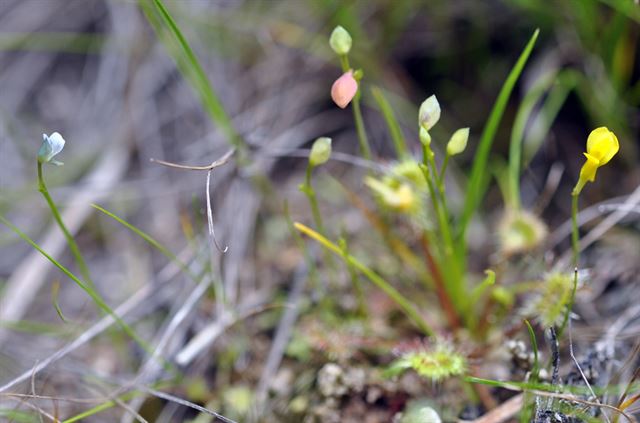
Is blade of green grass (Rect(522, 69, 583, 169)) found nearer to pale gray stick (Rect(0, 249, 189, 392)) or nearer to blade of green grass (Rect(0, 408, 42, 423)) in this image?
pale gray stick (Rect(0, 249, 189, 392))

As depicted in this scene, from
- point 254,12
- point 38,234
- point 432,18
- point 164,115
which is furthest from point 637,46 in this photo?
point 38,234

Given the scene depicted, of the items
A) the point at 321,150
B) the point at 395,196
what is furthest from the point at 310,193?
the point at 395,196

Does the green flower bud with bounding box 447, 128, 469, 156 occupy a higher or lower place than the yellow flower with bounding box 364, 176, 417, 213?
higher

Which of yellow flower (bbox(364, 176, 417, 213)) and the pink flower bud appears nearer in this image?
the pink flower bud

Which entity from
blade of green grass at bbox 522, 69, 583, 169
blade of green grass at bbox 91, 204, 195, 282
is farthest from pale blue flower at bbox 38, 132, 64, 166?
blade of green grass at bbox 522, 69, 583, 169

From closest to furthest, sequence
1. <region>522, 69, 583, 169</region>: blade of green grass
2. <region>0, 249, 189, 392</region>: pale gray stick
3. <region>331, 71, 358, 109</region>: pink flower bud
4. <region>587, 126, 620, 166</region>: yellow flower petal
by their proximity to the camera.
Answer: <region>587, 126, 620, 166</region>: yellow flower petal
<region>331, 71, 358, 109</region>: pink flower bud
<region>0, 249, 189, 392</region>: pale gray stick
<region>522, 69, 583, 169</region>: blade of green grass

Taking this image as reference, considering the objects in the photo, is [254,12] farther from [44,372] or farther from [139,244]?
[44,372]

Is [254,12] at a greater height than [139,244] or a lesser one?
greater

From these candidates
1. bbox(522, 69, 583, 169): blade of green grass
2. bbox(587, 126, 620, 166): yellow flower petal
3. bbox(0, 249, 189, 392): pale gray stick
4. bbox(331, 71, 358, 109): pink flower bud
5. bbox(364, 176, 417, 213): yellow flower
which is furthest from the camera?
bbox(522, 69, 583, 169): blade of green grass

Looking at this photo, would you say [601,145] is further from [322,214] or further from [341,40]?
[322,214]
